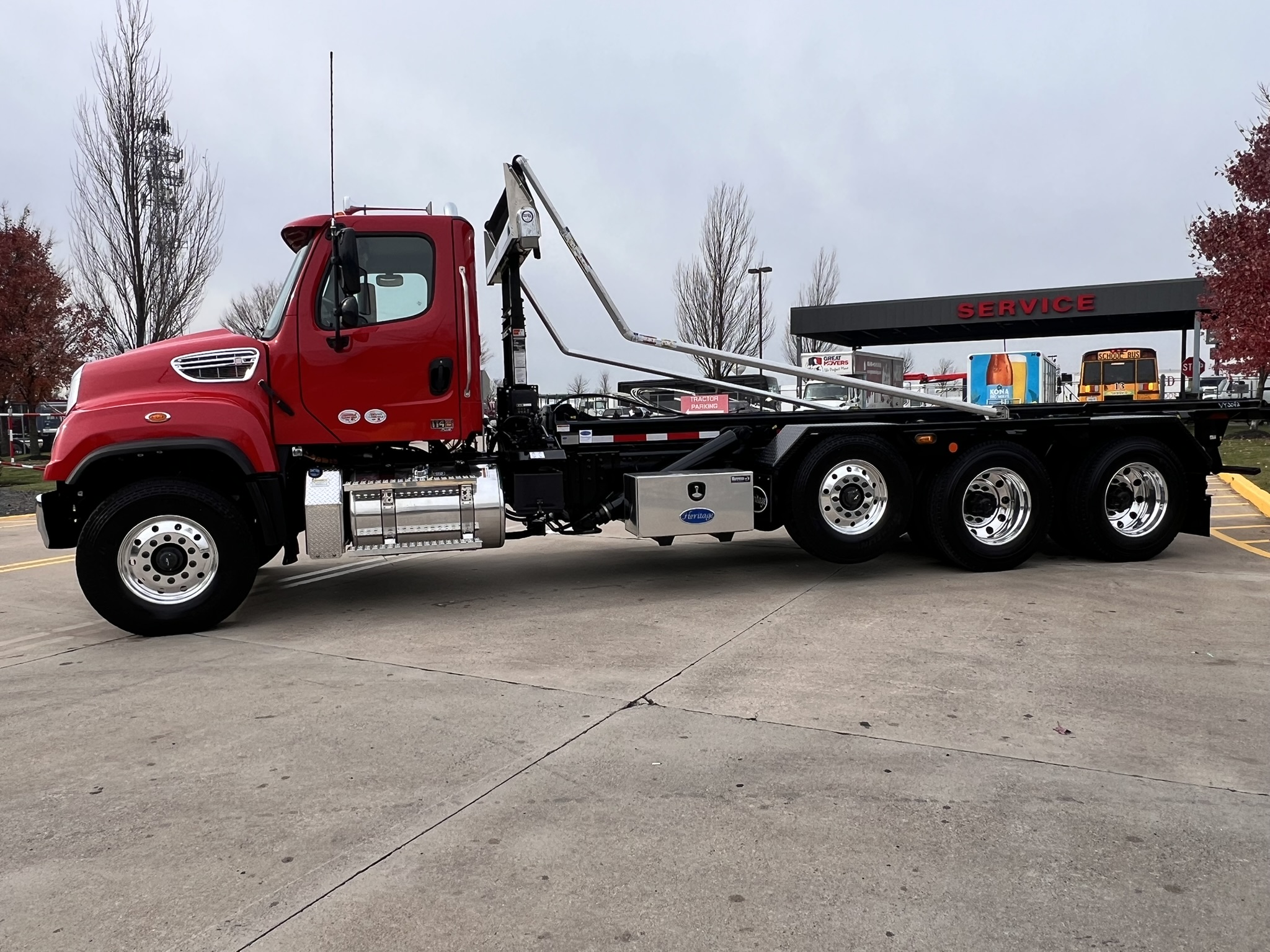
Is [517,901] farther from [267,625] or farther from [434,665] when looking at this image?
[267,625]

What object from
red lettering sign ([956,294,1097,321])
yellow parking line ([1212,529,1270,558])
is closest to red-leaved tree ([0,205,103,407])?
yellow parking line ([1212,529,1270,558])

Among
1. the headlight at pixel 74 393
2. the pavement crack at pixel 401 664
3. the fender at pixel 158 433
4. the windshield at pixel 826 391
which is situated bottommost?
the pavement crack at pixel 401 664

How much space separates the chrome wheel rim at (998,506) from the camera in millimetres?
8070

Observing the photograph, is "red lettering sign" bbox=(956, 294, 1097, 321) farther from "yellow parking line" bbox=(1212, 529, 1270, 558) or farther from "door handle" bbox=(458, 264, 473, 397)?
"door handle" bbox=(458, 264, 473, 397)

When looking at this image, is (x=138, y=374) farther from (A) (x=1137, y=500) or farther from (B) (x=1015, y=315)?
(B) (x=1015, y=315)

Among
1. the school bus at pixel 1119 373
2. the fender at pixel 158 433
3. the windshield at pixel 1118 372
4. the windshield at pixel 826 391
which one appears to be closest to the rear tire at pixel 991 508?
the fender at pixel 158 433

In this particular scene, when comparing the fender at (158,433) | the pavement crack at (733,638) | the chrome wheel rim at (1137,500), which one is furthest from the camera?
the chrome wheel rim at (1137,500)

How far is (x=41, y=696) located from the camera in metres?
4.96

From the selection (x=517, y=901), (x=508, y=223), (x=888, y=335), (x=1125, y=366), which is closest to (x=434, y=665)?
(x=517, y=901)

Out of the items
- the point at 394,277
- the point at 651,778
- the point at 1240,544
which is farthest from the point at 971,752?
the point at 1240,544

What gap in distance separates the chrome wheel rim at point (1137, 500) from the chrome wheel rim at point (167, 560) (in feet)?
24.3

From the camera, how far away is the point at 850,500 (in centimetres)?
777

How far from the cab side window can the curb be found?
8.61 m

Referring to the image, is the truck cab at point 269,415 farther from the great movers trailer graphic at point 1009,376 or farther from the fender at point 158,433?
the great movers trailer graphic at point 1009,376
